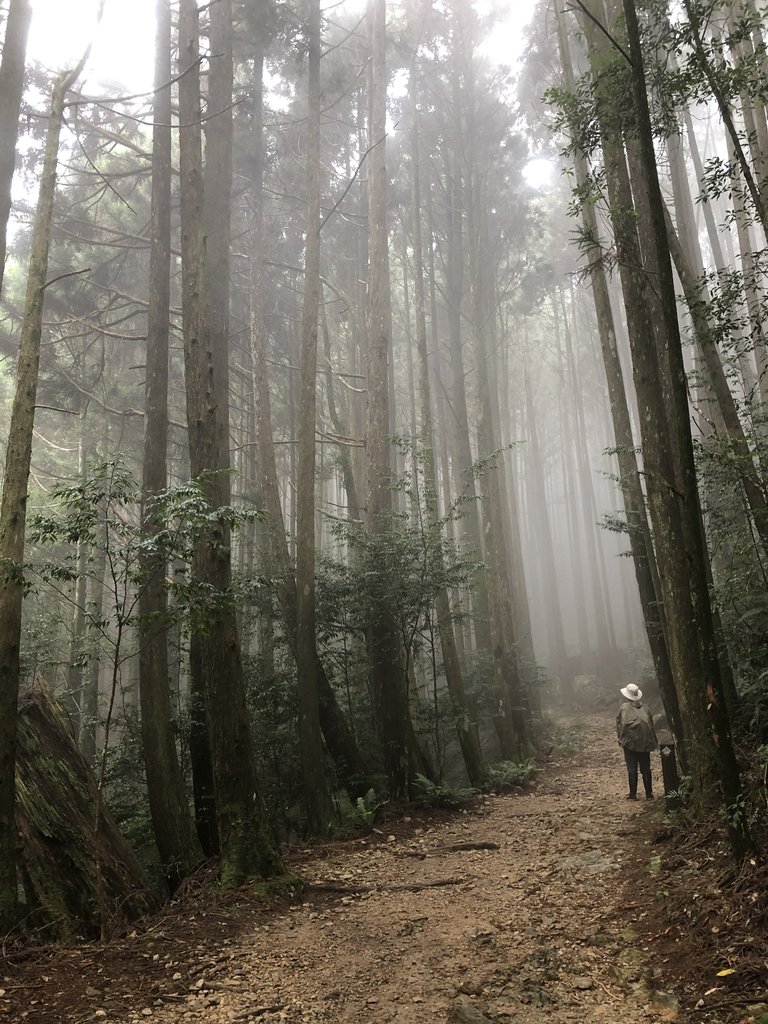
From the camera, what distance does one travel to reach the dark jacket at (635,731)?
916 centimetres

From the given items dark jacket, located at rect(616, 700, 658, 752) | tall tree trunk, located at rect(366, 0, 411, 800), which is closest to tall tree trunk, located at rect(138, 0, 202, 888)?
tall tree trunk, located at rect(366, 0, 411, 800)

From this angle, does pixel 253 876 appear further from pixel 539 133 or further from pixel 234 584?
pixel 539 133

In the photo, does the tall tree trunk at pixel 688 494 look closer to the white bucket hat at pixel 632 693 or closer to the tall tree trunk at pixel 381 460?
the white bucket hat at pixel 632 693

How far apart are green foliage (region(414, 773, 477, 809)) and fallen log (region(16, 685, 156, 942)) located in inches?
168

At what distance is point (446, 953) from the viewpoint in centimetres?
470

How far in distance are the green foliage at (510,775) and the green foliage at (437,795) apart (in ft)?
4.42

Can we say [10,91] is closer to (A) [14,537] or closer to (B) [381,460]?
(A) [14,537]

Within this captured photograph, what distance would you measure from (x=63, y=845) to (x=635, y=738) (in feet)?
23.7

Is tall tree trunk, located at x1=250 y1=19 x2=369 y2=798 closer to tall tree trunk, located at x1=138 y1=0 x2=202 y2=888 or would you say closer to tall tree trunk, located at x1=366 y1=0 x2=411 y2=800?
tall tree trunk, located at x1=366 y1=0 x2=411 y2=800

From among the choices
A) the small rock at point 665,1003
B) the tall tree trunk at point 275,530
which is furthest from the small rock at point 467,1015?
the tall tree trunk at point 275,530

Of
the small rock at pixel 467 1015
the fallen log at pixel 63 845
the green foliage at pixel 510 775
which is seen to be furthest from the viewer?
the green foliage at pixel 510 775

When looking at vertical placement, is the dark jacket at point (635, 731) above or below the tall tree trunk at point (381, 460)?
below

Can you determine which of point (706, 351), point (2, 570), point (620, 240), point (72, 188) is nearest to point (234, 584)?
point (2, 570)

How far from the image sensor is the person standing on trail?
30.0 ft
